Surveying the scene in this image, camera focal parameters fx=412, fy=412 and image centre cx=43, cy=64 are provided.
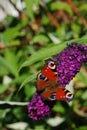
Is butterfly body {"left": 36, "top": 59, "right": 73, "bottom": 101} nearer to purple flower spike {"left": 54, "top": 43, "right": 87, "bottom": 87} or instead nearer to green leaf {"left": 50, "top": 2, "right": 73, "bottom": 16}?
purple flower spike {"left": 54, "top": 43, "right": 87, "bottom": 87}

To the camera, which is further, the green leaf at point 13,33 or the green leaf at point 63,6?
the green leaf at point 63,6

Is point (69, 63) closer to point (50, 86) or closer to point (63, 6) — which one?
point (50, 86)

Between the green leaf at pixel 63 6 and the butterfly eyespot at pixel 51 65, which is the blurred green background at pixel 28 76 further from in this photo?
the butterfly eyespot at pixel 51 65

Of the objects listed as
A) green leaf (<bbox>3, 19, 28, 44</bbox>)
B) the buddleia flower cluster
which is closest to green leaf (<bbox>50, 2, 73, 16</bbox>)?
green leaf (<bbox>3, 19, 28, 44</bbox>)

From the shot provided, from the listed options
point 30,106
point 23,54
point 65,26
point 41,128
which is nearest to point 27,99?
point 41,128

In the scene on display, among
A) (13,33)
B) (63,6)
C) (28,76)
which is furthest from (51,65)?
(63,6)

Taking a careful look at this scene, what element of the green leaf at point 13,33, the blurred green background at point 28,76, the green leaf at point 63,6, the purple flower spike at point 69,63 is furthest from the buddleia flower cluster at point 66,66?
the green leaf at point 63,6
